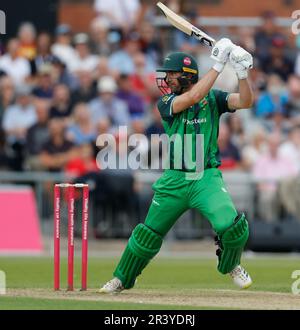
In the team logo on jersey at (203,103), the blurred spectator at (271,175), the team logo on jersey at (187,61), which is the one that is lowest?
the blurred spectator at (271,175)

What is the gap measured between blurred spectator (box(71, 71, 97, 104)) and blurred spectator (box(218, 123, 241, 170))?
2660 millimetres

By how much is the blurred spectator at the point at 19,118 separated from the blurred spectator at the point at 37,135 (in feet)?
0.48

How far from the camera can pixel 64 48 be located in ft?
78.0

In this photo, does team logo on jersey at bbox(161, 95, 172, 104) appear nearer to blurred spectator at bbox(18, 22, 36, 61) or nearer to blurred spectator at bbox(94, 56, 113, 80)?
blurred spectator at bbox(94, 56, 113, 80)

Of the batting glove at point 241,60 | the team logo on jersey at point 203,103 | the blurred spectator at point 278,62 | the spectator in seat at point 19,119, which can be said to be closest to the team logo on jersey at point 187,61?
the team logo on jersey at point 203,103

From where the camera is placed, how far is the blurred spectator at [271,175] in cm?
2048

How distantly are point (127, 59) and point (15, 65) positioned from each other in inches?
84.2

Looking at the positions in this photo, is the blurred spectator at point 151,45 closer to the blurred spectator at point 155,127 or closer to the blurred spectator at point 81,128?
the blurred spectator at point 155,127

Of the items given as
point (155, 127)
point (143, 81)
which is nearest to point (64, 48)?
point (143, 81)

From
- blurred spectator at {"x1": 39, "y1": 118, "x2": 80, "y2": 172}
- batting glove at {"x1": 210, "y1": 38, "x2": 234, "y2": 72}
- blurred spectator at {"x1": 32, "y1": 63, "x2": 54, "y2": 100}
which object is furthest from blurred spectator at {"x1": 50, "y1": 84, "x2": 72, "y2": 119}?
batting glove at {"x1": 210, "y1": 38, "x2": 234, "y2": 72}

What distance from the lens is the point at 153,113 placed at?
22.2 m

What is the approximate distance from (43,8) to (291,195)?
279 inches
